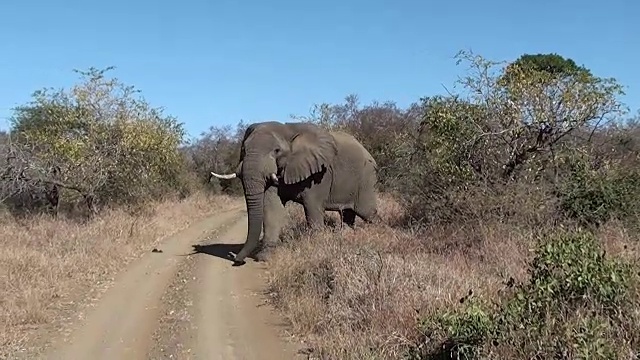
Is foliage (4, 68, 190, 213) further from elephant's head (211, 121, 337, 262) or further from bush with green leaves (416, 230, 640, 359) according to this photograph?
bush with green leaves (416, 230, 640, 359)

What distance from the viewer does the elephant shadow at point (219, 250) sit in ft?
52.5

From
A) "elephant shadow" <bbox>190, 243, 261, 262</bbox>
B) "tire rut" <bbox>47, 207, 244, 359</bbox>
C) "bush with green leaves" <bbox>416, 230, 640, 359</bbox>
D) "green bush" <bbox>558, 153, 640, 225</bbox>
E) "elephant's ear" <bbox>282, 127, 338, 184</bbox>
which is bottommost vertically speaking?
"tire rut" <bbox>47, 207, 244, 359</bbox>

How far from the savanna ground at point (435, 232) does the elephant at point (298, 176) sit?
2.59 feet

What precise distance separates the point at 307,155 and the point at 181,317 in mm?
7002

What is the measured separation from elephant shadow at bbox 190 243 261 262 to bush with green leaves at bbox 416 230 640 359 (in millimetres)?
9537

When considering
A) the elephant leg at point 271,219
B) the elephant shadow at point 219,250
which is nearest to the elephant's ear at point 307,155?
the elephant leg at point 271,219

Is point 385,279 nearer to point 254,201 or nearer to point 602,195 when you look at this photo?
point 602,195

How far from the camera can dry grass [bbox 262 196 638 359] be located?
7707 millimetres

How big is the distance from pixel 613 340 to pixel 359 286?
4.21 metres

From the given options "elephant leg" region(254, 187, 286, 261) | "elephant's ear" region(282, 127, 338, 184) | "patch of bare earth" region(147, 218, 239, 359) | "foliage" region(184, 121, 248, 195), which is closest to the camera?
"patch of bare earth" region(147, 218, 239, 359)

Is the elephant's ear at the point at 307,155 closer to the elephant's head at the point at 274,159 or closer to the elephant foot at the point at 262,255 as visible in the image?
the elephant's head at the point at 274,159

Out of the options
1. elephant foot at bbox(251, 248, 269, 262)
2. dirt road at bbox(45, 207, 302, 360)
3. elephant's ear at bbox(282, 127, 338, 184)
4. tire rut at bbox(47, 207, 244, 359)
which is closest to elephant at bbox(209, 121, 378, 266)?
elephant's ear at bbox(282, 127, 338, 184)

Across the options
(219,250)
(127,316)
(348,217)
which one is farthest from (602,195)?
(219,250)

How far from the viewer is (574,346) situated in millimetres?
5023
